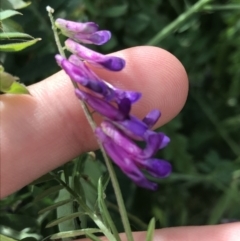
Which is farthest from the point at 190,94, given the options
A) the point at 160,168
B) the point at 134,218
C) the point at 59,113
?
the point at 160,168

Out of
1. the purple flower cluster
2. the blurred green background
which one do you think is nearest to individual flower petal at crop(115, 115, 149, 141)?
the purple flower cluster

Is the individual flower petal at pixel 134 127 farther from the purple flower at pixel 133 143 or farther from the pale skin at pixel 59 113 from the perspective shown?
the pale skin at pixel 59 113

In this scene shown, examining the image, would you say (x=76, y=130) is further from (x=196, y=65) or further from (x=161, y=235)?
(x=196, y=65)

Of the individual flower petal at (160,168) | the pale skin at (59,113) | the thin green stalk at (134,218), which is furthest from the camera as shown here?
the thin green stalk at (134,218)

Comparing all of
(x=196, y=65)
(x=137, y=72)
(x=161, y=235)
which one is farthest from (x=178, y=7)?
(x=161, y=235)

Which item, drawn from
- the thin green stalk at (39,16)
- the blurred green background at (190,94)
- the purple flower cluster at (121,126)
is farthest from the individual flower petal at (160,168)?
the thin green stalk at (39,16)

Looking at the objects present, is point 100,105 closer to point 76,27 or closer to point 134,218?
point 76,27
